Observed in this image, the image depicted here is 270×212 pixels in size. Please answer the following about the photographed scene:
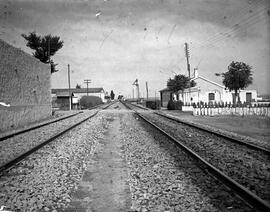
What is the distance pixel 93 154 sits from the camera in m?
7.89

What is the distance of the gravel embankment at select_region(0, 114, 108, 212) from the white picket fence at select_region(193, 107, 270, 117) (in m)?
19.6

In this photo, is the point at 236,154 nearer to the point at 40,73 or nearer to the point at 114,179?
the point at 114,179

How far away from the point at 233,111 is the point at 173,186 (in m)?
22.0

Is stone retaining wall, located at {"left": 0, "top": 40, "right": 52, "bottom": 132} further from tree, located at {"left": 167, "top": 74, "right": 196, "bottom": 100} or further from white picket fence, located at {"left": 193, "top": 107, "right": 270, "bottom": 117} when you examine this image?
tree, located at {"left": 167, "top": 74, "right": 196, "bottom": 100}

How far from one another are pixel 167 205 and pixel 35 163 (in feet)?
13.8

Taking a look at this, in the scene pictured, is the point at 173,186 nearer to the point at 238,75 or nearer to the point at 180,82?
the point at 238,75

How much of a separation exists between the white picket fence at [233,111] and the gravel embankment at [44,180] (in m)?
19.6

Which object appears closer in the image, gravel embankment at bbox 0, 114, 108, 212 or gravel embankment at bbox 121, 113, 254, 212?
gravel embankment at bbox 121, 113, 254, 212

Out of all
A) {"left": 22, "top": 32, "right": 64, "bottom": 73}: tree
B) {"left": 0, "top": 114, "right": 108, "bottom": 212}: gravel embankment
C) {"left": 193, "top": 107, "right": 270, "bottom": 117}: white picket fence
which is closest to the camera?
{"left": 0, "top": 114, "right": 108, "bottom": 212}: gravel embankment

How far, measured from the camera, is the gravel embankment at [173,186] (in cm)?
393

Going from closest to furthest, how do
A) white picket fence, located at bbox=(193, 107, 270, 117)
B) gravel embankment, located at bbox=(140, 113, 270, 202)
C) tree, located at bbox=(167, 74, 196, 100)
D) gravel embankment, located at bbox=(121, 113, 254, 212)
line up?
gravel embankment, located at bbox=(121, 113, 254, 212) → gravel embankment, located at bbox=(140, 113, 270, 202) → white picket fence, located at bbox=(193, 107, 270, 117) → tree, located at bbox=(167, 74, 196, 100)

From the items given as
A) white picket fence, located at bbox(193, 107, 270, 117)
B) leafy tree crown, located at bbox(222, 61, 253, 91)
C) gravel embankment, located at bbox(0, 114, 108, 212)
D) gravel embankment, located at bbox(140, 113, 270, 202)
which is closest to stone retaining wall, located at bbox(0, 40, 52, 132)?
gravel embankment, located at bbox(0, 114, 108, 212)

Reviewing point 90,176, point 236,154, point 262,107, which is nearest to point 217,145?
point 236,154

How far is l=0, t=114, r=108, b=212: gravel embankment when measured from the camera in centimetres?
411
